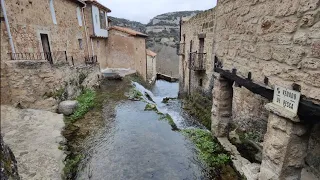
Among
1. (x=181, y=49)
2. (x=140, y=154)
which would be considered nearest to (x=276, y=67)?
(x=140, y=154)

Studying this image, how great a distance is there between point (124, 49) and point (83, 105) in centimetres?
1077

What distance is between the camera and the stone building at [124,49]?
59.5 feet

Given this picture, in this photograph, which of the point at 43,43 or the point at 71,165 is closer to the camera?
the point at 71,165

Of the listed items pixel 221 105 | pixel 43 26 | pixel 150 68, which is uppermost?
pixel 43 26

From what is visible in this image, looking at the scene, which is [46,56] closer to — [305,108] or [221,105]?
[221,105]

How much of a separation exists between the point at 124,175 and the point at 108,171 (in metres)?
0.44

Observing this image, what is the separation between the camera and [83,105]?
8.91 m

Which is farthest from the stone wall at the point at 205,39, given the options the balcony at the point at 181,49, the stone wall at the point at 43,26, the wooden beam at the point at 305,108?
the stone wall at the point at 43,26

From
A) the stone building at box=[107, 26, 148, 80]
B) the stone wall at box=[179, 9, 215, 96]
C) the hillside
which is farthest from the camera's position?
the hillside

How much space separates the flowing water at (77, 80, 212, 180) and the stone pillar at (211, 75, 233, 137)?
1021mm

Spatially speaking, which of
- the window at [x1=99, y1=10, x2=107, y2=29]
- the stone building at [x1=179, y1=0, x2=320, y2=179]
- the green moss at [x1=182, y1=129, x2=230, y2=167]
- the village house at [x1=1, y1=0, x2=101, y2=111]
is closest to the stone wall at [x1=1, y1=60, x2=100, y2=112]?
the village house at [x1=1, y1=0, x2=101, y2=111]

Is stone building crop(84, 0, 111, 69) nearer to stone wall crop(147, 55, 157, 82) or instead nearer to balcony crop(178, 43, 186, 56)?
stone wall crop(147, 55, 157, 82)

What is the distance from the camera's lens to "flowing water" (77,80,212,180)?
466 cm

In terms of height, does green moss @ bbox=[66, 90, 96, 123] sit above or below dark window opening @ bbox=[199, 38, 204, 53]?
below
